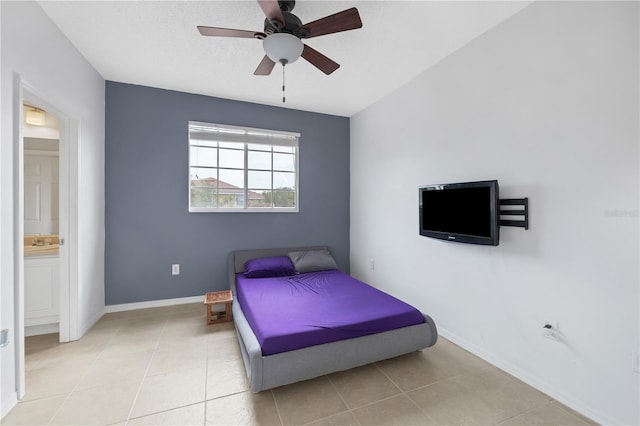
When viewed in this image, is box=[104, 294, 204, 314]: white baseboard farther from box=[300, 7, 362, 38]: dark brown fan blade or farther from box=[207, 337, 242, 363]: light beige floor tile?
box=[300, 7, 362, 38]: dark brown fan blade

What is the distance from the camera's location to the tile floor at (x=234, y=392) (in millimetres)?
1689

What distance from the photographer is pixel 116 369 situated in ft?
7.15

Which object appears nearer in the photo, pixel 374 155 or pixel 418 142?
pixel 418 142

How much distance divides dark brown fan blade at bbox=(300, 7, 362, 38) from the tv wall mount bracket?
175cm

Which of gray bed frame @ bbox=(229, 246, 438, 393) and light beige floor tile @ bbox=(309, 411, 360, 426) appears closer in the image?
light beige floor tile @ bbox=(309, 411, 360, 426)

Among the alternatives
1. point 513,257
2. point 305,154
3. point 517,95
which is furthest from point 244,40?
point 513,257

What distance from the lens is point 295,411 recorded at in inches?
68.7

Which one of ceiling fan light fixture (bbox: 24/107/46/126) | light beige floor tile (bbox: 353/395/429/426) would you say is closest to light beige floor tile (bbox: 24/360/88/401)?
light beige floor tile (bbox: 353/395/429/426)

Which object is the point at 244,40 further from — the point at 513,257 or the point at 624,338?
the point at 624,338

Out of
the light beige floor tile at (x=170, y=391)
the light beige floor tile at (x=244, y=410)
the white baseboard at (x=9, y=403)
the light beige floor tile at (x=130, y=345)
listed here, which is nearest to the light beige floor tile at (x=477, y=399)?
the light beige floor tile at (x=244, y=410)

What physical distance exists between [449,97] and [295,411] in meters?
3.00

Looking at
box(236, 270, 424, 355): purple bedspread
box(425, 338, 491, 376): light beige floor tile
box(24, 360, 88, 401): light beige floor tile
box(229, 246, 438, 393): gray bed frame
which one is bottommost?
box(425, 338, 491, 376): light beige floor tile

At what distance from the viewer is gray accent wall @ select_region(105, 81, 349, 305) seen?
3352mm

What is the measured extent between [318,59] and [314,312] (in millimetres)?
2116
